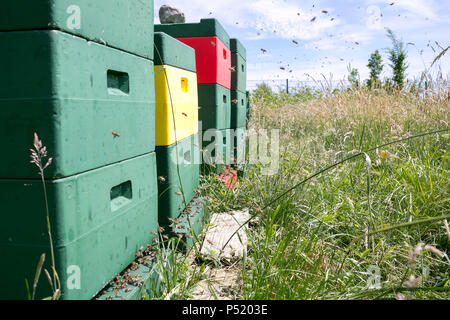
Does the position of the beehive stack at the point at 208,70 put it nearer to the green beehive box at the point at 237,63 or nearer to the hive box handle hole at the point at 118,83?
the green beehive box at the point at 237,63

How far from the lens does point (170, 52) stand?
2.05m

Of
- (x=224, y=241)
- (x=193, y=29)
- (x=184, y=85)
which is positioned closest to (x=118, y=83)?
(x=184, y=85)

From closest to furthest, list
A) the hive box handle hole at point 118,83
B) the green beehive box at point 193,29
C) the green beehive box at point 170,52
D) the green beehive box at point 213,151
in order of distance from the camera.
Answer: the hive box handle hole at point 118,83 < the green beehive box at point 170,52 < the green beehive box at point 193,29 < the green beehive box at point 213,151

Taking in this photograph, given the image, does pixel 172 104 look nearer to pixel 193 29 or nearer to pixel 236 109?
pixel 193 29

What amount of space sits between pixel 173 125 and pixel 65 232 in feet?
3.50

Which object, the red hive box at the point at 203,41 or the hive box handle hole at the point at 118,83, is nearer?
the hive box handle hole at the point at 118,83

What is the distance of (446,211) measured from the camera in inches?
86.4

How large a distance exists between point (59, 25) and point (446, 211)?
7.53ft

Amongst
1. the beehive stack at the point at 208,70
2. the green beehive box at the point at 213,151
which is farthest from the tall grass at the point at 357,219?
the beehive stack at the point at 208,70

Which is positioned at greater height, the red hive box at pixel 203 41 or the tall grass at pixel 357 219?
the red hive box at pixel 203 41

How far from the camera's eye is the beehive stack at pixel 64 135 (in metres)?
1.09

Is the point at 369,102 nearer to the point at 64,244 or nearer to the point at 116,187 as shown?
the point at 116,187

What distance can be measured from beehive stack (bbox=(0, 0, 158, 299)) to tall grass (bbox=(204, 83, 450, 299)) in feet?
2.28

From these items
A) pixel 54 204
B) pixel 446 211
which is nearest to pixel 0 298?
pixel 54 204
